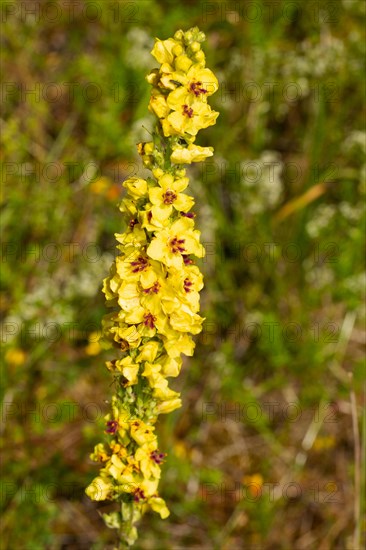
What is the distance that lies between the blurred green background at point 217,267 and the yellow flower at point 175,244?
2.61m

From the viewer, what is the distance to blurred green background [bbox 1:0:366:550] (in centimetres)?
473

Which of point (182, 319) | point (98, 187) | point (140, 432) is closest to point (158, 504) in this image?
point (140, 432)

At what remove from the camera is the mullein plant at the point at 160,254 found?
2.34 metres

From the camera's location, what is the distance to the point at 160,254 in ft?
7.48

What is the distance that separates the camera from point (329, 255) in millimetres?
5770

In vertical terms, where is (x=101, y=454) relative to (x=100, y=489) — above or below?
above

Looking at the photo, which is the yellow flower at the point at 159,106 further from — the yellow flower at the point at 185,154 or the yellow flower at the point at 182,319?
the yellow flower at the point at 182,319

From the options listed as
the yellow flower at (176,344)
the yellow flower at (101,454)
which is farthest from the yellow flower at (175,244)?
the yellow flower at (101,454)

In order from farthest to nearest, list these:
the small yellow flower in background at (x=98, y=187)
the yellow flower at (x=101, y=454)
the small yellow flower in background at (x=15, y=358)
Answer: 1. the small yellow flower in background at (x=98, y=187)
2. the small yellow flower in background at (x=15, y=358)
3. the yellow flower at (x=101, y=454)

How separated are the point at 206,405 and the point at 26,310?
5.21 ft

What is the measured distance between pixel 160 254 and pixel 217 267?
332 cm

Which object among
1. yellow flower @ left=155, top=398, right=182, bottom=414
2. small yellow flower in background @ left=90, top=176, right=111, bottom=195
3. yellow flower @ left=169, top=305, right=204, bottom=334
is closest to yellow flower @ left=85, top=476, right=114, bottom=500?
yellow flower @ left=155, top=398, right=182, bottom=414

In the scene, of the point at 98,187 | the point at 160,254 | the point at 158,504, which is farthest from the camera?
Result: the point at 98,187

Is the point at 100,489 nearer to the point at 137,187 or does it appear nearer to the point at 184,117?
the point at 137,187
